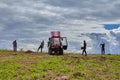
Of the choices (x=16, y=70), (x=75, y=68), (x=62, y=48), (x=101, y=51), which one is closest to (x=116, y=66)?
(x=75, y=68)

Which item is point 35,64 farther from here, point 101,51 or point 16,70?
point 101,51

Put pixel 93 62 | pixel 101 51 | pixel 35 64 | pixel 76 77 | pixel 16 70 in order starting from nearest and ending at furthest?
pixel 76 77 < pixel 16 70 < pixel 35 64 < pixel 93 62 < pixel 101 51

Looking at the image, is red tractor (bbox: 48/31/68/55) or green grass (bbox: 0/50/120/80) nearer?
green grass (bbox: 0/50/120/80)

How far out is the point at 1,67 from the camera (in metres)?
40.5

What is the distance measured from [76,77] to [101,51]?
3369 centimetres

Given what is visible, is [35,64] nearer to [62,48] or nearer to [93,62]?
[93,62]

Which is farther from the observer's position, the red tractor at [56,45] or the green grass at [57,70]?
the red tractor at [56,45]

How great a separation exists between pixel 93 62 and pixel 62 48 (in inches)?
547

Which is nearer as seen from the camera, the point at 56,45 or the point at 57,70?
the point at 57,70

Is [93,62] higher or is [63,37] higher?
[63,37]

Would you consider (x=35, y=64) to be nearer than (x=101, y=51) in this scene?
Yes

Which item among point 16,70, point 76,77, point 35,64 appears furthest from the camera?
point 35,64

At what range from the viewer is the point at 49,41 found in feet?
201

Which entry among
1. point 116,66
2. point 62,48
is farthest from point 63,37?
point 116,66
